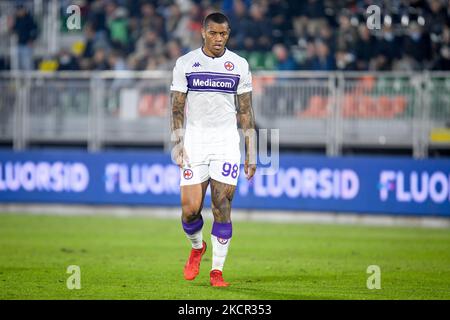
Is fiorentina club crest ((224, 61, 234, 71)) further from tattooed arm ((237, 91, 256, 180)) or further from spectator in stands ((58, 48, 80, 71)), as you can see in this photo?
spectator in stands ((58, 48, 80, 71))

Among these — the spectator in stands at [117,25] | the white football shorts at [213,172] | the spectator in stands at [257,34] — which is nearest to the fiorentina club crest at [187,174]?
the white football shorts at [213,172]

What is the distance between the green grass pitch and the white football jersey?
5.07ft

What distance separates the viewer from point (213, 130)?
11297 mm

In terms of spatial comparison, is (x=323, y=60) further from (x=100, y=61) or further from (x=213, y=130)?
(x=213, y=130)

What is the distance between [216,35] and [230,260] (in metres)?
4.54

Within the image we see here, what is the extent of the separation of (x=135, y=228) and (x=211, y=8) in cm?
762

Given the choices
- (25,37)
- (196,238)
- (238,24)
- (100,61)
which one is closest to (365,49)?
(238,24)

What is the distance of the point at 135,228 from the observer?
20625 millimetres

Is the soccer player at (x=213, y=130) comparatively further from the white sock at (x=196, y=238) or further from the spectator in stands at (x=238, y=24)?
the spectator in stands at (x=238, y=24)

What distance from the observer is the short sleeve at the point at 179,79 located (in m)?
11.2

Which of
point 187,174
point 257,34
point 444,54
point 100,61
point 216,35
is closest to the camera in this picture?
point 216,35

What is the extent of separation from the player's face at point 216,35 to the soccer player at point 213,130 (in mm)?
11
